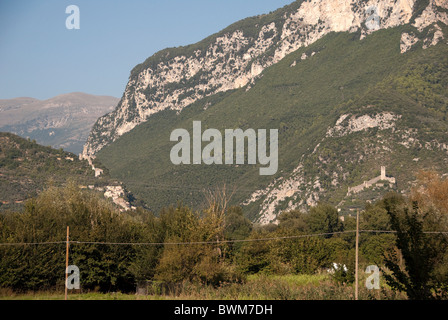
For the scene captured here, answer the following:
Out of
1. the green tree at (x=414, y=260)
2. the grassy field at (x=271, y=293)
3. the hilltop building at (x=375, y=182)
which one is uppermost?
the hilltop building at (x=375, y=182)

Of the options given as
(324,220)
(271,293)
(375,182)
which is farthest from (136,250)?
(375,182)

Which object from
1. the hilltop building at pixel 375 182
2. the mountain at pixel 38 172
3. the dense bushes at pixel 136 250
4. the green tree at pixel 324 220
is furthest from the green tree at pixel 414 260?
the hilltop building at pixel 375 182

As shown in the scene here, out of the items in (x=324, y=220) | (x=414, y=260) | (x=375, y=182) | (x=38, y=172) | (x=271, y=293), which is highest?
(x=38, y=172)

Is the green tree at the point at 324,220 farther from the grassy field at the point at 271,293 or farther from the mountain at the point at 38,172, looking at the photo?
the mountain at the point at 38,172

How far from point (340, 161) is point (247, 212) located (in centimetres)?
2659

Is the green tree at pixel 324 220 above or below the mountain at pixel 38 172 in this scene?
below

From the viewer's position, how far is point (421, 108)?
513 ft

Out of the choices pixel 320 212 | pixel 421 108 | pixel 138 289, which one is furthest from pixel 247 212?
pixel 138 289

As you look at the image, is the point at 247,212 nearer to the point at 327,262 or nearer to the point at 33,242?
the point at 327,262

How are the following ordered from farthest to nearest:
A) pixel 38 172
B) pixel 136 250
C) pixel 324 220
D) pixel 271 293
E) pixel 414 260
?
pixel 38 172 → pixel 324 220 → pixel 136 250 → pixel 271 293 → pixel 414 260

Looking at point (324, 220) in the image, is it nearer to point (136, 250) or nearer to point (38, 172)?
point (136, 250)

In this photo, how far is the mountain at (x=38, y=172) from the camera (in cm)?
12250

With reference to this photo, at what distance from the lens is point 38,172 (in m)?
138

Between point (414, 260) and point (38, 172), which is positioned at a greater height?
point (38, 172)
